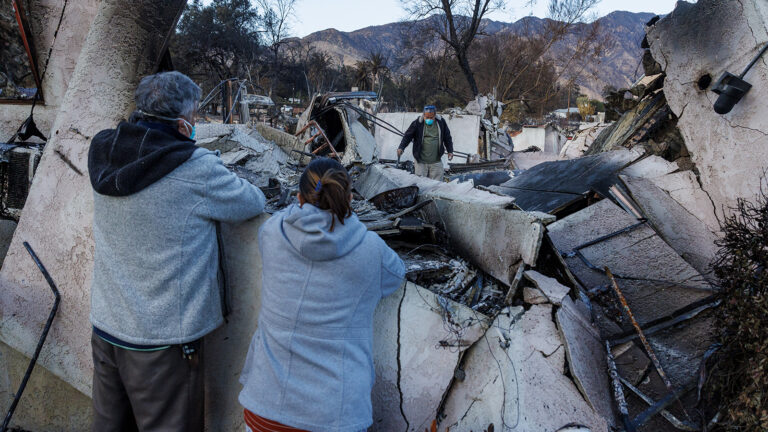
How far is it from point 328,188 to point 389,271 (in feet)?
1.42

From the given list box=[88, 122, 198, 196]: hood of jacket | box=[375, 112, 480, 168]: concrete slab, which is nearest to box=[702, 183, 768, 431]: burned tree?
box=[88, 122, 198, 196]: hood of jacket

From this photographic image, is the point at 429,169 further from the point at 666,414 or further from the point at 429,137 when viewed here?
the point at 666,414

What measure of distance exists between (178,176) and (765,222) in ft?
8.52

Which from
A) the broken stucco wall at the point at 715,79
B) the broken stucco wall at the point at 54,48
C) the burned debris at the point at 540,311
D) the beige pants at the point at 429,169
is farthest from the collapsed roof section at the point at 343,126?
the broken stucco wall at the point at 715,79

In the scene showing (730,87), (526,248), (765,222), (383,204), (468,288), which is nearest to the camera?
(765,222)

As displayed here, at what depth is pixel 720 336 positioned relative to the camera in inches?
77.9

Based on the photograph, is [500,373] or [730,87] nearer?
[500,373]

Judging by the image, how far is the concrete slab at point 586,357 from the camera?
2.01m

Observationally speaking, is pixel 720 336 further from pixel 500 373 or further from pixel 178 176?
pixel 178 176

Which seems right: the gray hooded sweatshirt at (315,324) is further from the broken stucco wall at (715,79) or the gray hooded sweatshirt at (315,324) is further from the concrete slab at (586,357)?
the broken stucco wall at (715,79)

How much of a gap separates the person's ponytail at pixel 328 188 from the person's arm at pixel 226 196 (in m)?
0.35

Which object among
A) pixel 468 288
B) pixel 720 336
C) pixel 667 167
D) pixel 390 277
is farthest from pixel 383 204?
pixel 667 167

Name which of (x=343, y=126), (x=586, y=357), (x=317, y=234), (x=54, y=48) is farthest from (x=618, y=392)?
(x=343, y=126)

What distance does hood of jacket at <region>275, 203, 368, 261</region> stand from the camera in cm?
146
